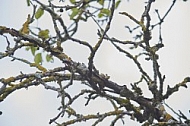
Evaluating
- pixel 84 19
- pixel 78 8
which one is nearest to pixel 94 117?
pixel 84 19

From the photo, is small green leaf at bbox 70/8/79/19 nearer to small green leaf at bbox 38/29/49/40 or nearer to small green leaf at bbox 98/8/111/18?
small green leaf at bbox 98/8/111/18

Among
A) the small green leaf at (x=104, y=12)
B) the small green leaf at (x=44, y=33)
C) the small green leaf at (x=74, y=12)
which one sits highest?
the small green leaf at (x=104, y=12)

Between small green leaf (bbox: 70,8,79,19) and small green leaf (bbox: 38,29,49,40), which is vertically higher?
small green leaf (bbox: 70,8,79,19)

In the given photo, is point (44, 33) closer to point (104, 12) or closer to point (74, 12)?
point (74, 12)

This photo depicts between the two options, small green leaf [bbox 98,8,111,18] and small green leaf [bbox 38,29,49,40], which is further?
small green leaf [bbox 98,8,111,18]

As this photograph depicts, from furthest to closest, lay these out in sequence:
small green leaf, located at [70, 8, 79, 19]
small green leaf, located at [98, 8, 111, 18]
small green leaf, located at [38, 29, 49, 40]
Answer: small green leaf, located at [98, 8, 111, 18]
small green leaf, located at [70, 8, 79, 19]
small green leaf, located at [38, 29, 49, 40]

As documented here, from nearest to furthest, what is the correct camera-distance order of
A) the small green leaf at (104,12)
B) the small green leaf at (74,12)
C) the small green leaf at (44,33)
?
1. the small green leaf at (44,33)
2. the small green leaf at (74,12)
3. the small green leaf at (104,12)

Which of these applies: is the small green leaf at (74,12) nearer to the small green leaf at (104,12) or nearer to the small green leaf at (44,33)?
the small green leaf at (104,12)

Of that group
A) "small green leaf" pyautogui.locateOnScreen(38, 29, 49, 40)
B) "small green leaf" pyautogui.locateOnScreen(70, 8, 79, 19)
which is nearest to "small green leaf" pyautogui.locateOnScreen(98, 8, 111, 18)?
"small green leaf" pyautogui.locateOnScreen(70, 8, 79, 19)

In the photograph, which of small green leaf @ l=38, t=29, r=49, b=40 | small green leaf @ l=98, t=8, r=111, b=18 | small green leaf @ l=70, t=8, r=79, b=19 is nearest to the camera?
small green leaf @ l=38, t=29, r=49, b=40

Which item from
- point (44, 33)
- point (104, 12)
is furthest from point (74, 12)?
point (44, 33)

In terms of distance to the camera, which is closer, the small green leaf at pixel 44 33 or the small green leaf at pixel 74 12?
the small green leaf at pixel 44 33

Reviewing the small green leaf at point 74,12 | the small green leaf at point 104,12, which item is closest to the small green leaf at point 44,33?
the small green leaf at point 74,12

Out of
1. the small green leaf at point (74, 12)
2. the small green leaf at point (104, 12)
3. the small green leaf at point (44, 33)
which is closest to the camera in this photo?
the small green leaf at point (44, 33)
